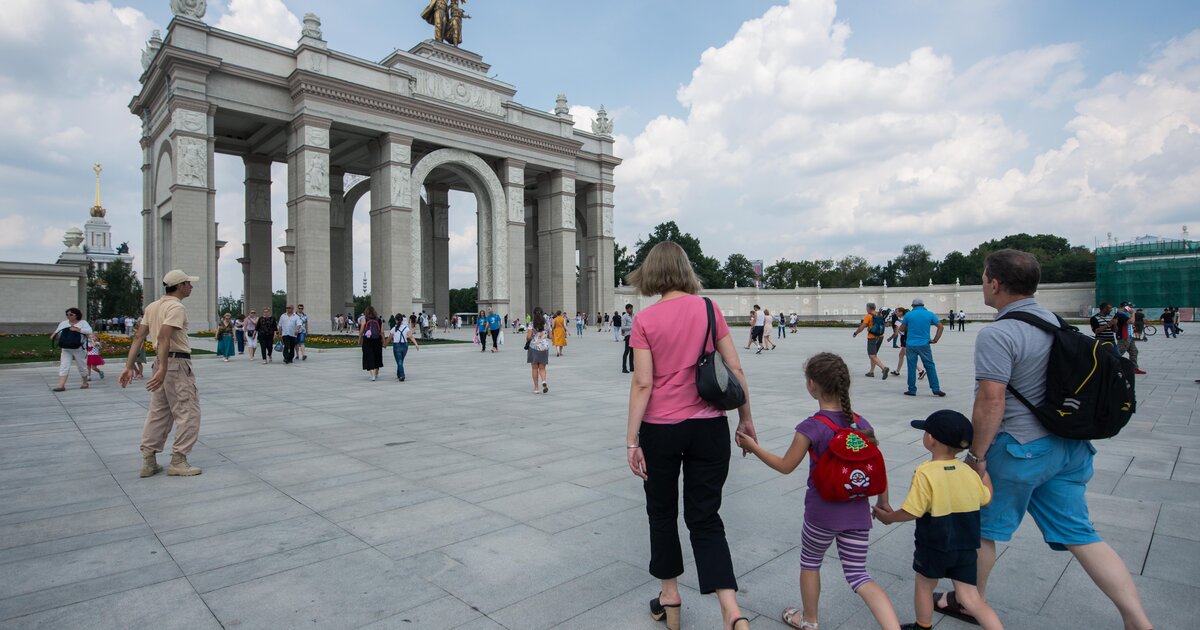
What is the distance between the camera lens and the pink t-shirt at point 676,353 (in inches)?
111

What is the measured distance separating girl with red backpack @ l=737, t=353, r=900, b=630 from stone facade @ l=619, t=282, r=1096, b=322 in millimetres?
55253

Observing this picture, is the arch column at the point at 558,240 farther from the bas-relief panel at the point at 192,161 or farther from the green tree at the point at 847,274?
the green tree at the point at 847,274

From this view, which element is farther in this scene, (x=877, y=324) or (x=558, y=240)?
(x=558, y=240)

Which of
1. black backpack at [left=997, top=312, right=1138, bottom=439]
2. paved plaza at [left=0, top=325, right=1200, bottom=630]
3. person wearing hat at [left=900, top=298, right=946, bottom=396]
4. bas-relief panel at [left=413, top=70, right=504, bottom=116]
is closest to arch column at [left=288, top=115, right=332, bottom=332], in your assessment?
bas-relief panel at [left=413, top=70, right=504, bottom=116]

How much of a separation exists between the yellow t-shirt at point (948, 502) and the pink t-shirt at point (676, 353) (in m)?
0.88

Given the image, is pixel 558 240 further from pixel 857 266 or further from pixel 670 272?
pixel 857 266

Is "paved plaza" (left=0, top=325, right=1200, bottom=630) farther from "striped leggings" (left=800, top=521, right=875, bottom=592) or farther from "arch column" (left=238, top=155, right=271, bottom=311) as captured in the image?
"arch column" (left=238, top=155, right=271, bottom=311)

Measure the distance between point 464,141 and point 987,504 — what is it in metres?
38.0

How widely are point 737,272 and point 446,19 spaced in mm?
61114

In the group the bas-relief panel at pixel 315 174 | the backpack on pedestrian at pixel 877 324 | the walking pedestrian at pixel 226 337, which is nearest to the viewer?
the backpack on pedestrian at pixel 877 324

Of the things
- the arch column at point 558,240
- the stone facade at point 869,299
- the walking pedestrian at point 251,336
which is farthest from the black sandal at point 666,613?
the stone facade at point 869,299

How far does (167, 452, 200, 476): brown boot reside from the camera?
548cm

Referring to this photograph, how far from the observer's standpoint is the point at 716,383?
2.70 m

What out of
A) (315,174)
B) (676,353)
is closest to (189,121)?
(315,174)
